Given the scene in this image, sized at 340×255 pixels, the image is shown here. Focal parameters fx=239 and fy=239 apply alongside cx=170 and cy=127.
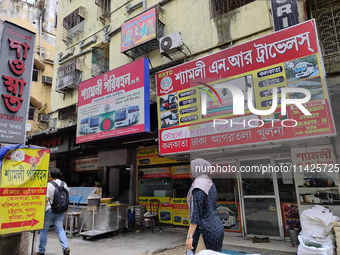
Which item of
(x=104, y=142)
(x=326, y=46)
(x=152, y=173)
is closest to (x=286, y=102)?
(x=326, y=46)

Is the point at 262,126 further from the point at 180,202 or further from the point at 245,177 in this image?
the point at 180,202

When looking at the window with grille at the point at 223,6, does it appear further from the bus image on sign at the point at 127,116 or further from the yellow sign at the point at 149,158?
the yellow sign at the point at 149,158

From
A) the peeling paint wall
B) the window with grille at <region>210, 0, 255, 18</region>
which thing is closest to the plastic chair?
the window with grille at <region>210, 0, 255, 18</region>

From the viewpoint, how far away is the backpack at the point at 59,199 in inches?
201

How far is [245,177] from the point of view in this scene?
22.2ft

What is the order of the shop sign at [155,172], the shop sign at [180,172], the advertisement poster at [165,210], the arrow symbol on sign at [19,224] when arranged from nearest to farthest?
the arrow symbol on sign at [19,224] < the shop sign at [180,172] < the advertisement poster at [165,210] < the shop sign at [155,172]

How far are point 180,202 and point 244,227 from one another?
2378 mm

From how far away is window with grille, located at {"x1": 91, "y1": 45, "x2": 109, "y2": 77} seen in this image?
38.2ft

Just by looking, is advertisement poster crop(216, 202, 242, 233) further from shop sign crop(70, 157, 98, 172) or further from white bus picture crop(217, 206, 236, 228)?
shop sign crop(70, 157, 98, 172)

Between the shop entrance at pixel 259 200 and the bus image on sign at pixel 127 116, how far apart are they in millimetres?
3454

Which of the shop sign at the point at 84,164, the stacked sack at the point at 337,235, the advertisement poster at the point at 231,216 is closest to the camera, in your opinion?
the stacked sack at the point at 337,235

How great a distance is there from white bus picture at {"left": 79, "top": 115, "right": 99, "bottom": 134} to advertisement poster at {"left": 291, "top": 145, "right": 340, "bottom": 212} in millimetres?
6221

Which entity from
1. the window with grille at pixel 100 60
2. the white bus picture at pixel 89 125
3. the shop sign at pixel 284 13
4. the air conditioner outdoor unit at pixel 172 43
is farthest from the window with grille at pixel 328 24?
the window with grille at pixel 100 60

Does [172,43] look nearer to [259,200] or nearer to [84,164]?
[259,200]
